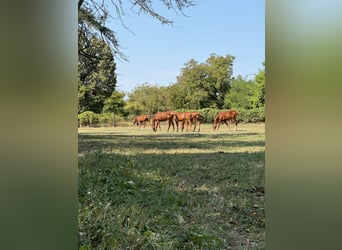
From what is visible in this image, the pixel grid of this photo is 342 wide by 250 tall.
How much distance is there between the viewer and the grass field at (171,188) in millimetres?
1749

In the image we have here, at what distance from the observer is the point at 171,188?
6.64 feet

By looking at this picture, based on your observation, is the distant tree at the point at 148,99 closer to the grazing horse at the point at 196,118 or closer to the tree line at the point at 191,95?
the tree line at the point at 191,95

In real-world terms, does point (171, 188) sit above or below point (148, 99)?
below

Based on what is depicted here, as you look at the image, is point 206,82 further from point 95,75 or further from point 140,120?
point 95,75

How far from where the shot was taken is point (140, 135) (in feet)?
6.88

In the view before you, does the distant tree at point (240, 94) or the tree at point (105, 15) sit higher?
the tree at point (105, 15)

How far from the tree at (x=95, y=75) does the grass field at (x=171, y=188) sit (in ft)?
0.67

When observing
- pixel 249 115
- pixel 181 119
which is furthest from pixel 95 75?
pixel 249 115

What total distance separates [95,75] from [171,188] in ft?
2.91

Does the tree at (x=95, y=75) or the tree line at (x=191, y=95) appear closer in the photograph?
the tree line at (x=191, y=95)

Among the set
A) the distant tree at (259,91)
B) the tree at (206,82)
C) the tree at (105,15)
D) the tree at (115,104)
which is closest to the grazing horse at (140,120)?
the tree at (115,104)
